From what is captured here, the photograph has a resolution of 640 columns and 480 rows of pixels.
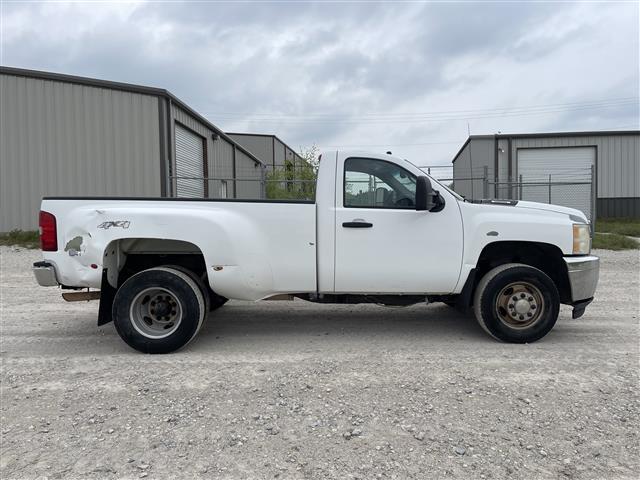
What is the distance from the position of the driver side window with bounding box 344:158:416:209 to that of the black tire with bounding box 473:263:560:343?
122 cm

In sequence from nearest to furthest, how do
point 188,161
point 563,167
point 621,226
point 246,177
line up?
point 188,161 → point 621,226 → point 563,167 → point 246,177

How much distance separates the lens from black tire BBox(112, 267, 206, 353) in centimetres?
461

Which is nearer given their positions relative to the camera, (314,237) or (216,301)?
(314,237)

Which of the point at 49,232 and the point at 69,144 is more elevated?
the point at 69,144

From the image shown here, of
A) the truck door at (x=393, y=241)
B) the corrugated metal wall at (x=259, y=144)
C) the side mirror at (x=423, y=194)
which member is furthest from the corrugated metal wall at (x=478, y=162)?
the side mirror at (x=423, y=194)

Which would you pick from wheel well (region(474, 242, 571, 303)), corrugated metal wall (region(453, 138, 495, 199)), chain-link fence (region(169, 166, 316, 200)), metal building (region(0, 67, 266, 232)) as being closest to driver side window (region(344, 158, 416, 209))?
wheel well (region(474, 242, 571, 303))

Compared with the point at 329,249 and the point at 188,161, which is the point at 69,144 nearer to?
the point at 188,161

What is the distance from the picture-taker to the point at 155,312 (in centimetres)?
477

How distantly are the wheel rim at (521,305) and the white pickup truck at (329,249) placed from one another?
0.5 inches

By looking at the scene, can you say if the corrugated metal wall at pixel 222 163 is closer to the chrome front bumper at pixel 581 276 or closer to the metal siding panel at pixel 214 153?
the metal siding panel at pixel 214 153

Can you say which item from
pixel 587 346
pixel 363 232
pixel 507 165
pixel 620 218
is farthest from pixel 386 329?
pixel 620 218

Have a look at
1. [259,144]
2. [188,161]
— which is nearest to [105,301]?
[188,161]

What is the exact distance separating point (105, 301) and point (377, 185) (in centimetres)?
313

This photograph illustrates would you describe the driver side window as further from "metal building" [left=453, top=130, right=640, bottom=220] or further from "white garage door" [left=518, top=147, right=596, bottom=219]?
"white garage door" [left=518, top=147, right=596, bottom=219]
